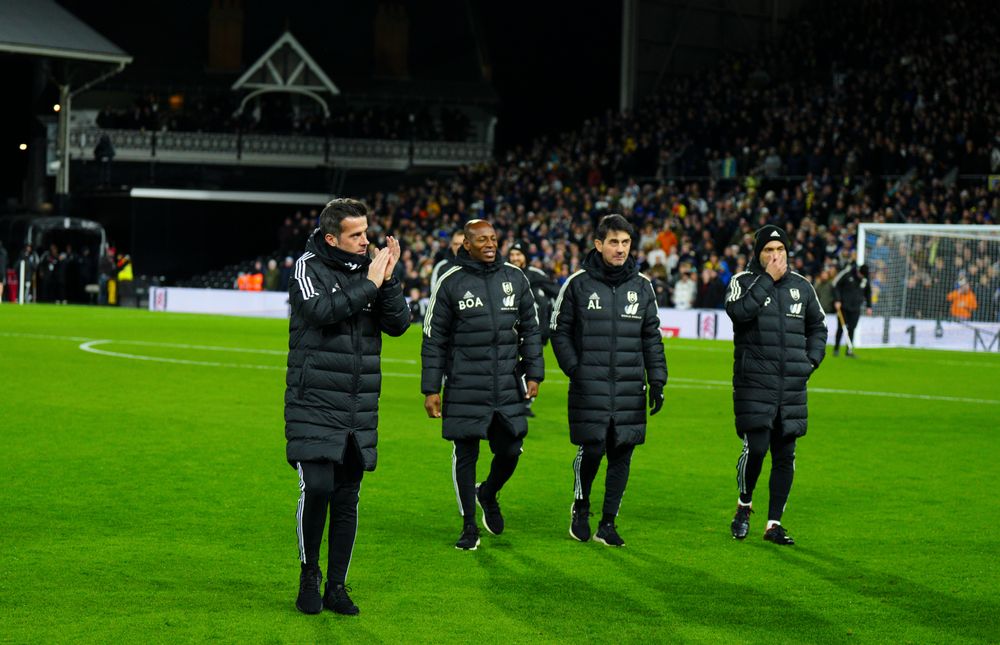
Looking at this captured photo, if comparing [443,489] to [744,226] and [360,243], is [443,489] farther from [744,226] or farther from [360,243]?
→ [744,226]

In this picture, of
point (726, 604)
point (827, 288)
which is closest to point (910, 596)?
point (726, 604)

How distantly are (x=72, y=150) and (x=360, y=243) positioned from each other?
48.8m

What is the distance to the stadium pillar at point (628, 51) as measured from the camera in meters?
54.2

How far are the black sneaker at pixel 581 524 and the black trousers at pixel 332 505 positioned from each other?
2539mm

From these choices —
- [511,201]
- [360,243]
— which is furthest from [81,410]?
[511,201]

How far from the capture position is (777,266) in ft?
31.5

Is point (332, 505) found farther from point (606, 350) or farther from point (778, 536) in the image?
point (778, 536)

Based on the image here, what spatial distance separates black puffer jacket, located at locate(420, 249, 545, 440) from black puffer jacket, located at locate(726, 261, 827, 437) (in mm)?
1420

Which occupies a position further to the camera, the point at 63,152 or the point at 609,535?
the point at 63,152

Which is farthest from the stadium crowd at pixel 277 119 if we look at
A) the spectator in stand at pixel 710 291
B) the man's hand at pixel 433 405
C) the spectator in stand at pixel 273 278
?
the man's hand at pixel 433 405

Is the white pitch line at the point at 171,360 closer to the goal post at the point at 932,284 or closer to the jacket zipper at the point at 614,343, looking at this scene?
the goal post at the point at 932,284

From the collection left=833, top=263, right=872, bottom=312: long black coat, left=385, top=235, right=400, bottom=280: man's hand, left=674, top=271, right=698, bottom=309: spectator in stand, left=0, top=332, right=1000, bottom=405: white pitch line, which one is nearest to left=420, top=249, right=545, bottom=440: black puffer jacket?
left=385, top=235, right=400, bottom=280: man's hand

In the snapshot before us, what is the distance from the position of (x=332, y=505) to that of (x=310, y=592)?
1.56ft

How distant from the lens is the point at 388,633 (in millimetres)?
7203
